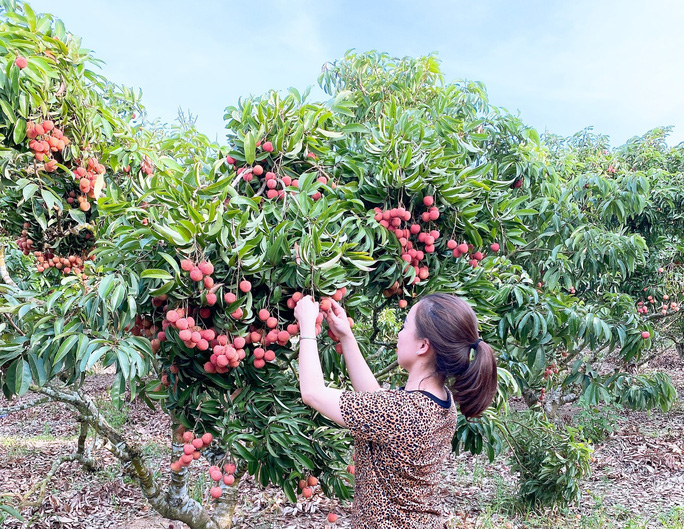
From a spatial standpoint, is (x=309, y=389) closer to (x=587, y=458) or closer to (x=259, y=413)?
(x=259, y=413)

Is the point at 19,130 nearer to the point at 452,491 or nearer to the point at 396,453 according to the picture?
the point at 396,453

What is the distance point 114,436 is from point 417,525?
2305mm

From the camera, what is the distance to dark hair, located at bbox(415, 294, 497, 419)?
1.49m

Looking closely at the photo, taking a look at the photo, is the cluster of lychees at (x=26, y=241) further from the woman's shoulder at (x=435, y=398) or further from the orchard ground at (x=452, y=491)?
the woman's shoulder at (x=435, y=398)

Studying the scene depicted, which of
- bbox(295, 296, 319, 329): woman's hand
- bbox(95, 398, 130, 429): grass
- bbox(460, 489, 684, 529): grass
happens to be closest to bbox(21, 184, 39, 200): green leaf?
bbox(295, 296, 319, 329): woman's hand

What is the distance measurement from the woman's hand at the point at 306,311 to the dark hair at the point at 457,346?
1.08 feet

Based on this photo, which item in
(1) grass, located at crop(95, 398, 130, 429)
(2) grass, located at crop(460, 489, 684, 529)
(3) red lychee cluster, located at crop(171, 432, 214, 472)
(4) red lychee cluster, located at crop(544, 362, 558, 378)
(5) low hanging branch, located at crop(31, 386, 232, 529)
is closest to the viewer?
(3) red lychee cluster, located at crop(171, 432, 214, 472)

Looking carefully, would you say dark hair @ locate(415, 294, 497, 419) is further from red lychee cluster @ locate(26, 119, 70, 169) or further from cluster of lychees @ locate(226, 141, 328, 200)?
red lychee cluster @ locate(26, 119, 70, 169)

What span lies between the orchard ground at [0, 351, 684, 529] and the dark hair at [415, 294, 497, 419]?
10.2ft

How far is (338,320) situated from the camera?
1.79m

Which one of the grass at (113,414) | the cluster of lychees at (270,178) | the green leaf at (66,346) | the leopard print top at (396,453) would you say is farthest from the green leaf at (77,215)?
the grass at (113,414)

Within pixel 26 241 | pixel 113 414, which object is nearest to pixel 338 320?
pixel 26 241

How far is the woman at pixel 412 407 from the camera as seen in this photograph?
1.43 m

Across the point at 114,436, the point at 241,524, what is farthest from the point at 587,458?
the point at 114,436
